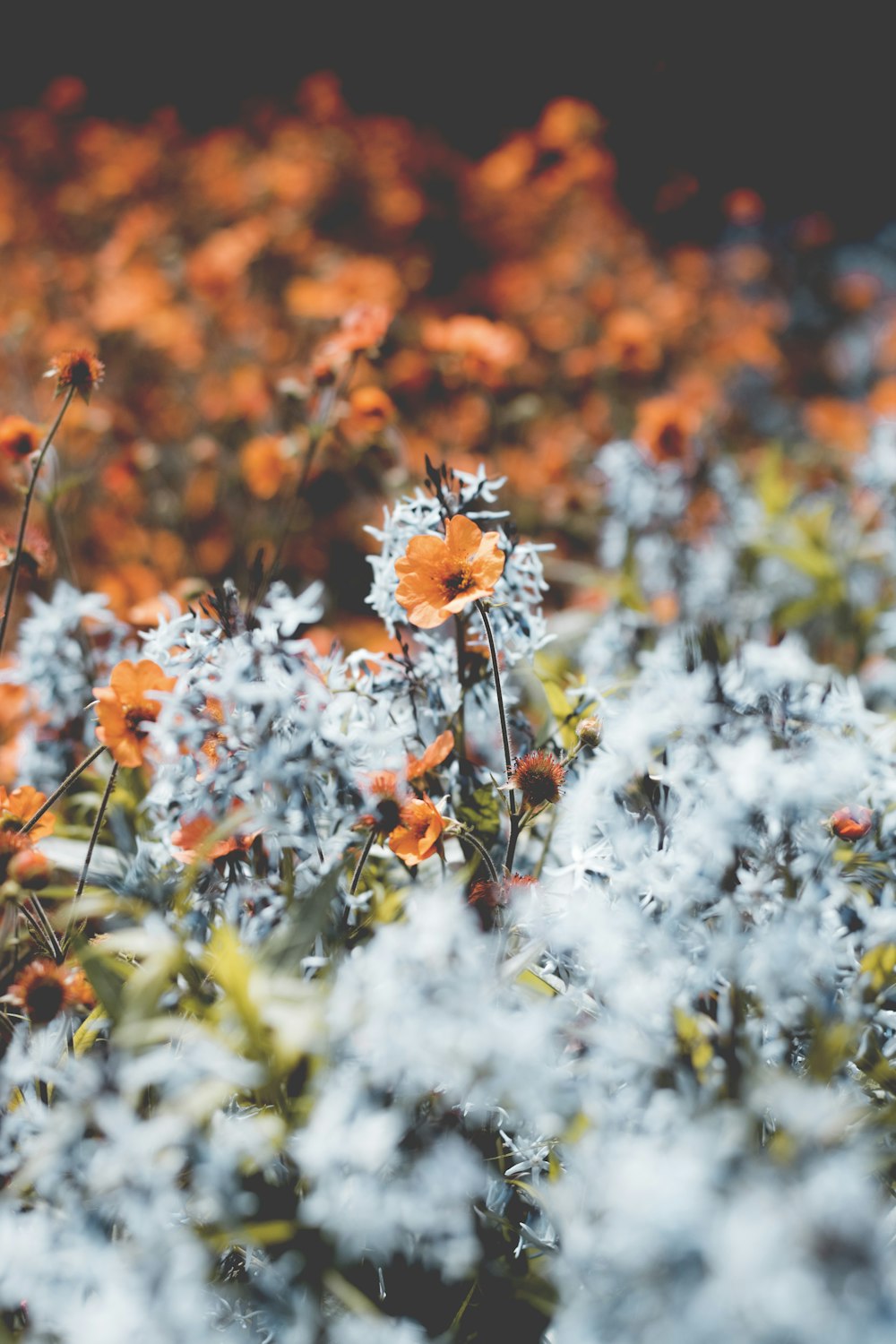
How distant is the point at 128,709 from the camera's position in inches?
55.4

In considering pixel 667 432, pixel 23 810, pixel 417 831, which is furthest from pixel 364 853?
pixel 667 432

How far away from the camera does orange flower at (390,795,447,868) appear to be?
1.25 metres

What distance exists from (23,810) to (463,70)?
745 centimetres

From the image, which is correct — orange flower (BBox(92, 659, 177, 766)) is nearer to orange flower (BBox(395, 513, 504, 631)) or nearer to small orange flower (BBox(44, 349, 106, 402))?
orange flower (BBox(395, 513, 504, 631))

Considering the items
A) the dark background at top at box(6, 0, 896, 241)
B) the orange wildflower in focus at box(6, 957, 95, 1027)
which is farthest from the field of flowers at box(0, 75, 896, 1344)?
the dark background at top at box(6, 0, 896, 241)

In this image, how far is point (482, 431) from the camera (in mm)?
4074

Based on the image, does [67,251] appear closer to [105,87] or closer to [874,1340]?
[105,87]

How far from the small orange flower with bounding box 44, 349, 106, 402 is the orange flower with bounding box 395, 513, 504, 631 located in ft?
2.42

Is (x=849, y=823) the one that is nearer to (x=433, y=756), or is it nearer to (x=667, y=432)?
(x=433, y=756)

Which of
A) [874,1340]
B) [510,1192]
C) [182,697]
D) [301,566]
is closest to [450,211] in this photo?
[301,566]

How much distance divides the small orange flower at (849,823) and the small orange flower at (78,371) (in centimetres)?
138

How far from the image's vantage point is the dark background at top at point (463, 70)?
6.80 metres

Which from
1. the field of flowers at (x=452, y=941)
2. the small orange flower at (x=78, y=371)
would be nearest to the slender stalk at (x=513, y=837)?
the field of flowers at (x=452, y=941)

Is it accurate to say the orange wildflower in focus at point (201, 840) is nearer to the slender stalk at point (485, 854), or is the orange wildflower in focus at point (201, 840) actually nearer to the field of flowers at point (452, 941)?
the field of flowers at point (452, 941)
